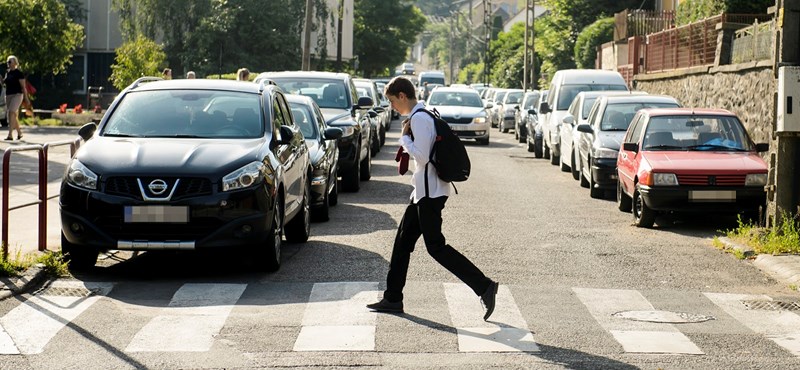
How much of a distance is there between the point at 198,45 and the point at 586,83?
3272cm

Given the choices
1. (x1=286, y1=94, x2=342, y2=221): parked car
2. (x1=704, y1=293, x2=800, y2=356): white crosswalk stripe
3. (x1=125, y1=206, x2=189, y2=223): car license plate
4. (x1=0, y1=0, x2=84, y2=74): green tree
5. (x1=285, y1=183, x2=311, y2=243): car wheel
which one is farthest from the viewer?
(x1=0, y1=0, x2=84, y2=74): green tree

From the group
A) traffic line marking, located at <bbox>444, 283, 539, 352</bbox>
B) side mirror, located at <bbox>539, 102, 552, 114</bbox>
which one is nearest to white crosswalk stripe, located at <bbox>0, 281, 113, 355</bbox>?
traffic line marking, located at <bbox>444, 283, 539, 352</bbox>

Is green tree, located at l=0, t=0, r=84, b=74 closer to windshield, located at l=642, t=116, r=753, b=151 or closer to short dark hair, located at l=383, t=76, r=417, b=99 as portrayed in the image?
windshield, located at l=642, t=116, r=753, b=151

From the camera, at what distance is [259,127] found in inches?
489

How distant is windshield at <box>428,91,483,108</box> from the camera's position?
1465 inches

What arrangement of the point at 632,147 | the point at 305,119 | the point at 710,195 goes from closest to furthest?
1. the point at 710,195
2. the point at 632,147
3. the point at 305,119

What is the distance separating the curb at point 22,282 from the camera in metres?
10.2

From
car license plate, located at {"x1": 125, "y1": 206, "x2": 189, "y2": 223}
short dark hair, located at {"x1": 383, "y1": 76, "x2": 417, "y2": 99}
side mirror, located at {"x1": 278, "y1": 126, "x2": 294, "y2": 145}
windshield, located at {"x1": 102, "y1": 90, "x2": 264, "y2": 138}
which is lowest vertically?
car license plate, located at {"x1": 125, "y1": 206, "x2": 189, "y2": 223}

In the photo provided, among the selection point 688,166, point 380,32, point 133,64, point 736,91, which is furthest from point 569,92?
point 380,32

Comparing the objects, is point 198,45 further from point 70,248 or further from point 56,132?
point 70,248

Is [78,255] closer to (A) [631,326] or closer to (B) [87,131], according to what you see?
(B) [87,131]

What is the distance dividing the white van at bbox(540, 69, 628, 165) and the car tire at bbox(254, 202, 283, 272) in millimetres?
15806

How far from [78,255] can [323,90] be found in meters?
11.7

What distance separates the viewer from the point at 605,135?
20.6 metres
